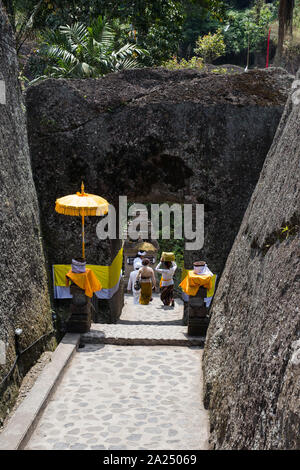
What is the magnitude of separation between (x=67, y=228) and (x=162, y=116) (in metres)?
3.53

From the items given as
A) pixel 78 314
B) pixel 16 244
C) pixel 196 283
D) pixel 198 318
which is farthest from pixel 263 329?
pixel 78 314

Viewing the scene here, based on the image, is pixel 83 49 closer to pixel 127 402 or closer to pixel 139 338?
pixel 139 338

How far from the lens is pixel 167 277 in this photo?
42.2 feet

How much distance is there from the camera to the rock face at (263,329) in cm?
387

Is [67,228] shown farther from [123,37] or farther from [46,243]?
[123,37]

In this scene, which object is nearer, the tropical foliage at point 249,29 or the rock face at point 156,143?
the rock face at point 156,143

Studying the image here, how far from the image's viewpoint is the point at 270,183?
7.04 metres

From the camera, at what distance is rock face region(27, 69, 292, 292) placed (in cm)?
1129

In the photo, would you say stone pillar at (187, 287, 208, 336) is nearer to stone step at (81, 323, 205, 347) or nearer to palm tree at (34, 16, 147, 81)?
stone step at (81, 323, 205, 347)

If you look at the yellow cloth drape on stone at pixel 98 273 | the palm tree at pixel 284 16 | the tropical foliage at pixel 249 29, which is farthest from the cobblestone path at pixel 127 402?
the tropical foliage at pixel 249 29

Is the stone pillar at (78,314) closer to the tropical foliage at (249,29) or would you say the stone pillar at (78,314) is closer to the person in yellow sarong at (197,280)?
the person in yellow sarong at (197,280)

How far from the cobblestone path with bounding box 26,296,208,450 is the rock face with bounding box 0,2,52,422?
32.3 inches

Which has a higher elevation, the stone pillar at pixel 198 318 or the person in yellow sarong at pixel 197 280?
the person in yellow sarong at pixel 197 280

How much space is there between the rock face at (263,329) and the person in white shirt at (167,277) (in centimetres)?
469
